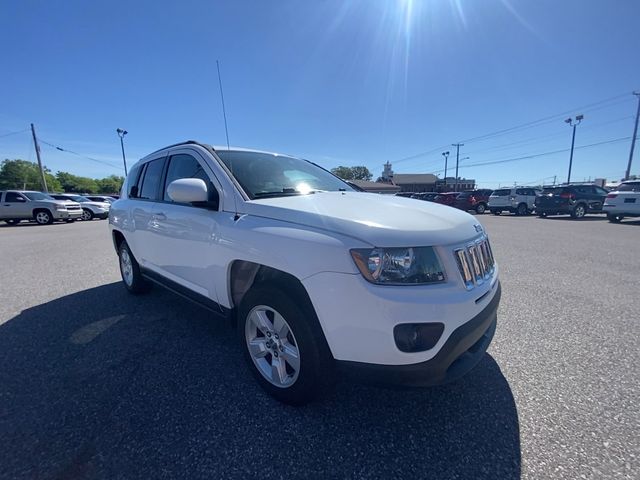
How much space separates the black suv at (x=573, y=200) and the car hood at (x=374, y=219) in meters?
18.4

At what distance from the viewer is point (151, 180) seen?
147 inches

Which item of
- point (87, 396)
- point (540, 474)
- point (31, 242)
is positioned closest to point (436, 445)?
point (540, 474)

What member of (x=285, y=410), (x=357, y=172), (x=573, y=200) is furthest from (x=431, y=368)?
(x=357, y=172)

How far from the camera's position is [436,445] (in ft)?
5.75

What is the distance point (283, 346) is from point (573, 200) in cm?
1996

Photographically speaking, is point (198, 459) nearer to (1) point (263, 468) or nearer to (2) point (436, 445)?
(1) point (263, 468)

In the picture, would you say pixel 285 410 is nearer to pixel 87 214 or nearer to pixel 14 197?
pixel 14 197

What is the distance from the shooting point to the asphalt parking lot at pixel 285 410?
1.64 metres

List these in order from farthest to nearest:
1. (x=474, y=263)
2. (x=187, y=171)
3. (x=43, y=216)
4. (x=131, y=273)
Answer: (x=43, y=216) < (x=131, y=273) < (x=187, y=171) < (x=474, y=263)

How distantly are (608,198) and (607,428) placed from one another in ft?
55.1

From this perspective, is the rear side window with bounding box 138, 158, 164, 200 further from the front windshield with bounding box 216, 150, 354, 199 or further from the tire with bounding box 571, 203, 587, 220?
the tire with bounding box 571, 203, 587, 220

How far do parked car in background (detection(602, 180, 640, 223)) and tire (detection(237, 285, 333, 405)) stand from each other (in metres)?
17.5

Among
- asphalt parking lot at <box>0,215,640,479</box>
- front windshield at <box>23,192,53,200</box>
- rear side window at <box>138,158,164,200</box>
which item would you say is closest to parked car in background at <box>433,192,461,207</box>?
asphalt parking lot at <box>0,215,640,479</box>

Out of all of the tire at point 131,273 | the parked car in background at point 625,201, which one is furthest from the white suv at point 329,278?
the parked car in background at point 625,201
